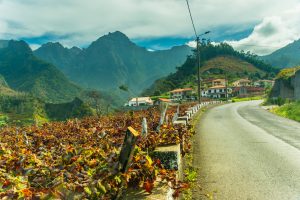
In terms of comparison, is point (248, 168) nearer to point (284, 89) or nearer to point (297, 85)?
point (297, 85)

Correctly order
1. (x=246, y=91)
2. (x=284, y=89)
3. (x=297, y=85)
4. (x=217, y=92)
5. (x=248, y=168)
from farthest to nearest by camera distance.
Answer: (x=217, y=92) < (x=246, y=91) < (x=284, y=89) < (x=297, y=85) < (x=248, y=168)

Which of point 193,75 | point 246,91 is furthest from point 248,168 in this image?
point 193,75

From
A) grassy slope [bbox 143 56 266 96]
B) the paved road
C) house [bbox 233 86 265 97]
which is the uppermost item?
grassy slope [bbox 143 56 266 96]

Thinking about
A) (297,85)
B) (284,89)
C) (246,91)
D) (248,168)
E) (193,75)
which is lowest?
(248,168)

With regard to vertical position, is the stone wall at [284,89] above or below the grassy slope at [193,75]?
below

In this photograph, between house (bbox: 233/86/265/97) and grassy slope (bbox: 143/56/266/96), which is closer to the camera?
house (bbox: 233/86/265/97)

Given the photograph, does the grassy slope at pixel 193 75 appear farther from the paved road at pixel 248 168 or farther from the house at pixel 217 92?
the paved road at pixel 248 168

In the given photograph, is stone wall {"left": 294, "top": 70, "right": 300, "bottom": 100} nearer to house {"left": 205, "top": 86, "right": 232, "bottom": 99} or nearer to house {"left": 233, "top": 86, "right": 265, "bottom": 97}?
house {"left": 233, "top": 86, "right": 265, "bottom": 97}

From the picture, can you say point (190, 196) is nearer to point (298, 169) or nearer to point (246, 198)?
point (246, 198)

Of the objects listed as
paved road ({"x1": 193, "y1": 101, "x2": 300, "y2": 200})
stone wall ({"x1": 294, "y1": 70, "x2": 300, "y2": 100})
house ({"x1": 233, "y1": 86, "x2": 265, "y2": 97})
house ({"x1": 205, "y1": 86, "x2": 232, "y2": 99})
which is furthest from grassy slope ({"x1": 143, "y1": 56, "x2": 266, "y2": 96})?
paved road ({"x1": 193, "y1": 101, "x2": 300, "y2": 200})

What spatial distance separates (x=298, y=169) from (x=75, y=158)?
19.9 ft

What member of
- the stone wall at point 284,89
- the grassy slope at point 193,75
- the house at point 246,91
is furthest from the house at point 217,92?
the stone wall at point 284,89

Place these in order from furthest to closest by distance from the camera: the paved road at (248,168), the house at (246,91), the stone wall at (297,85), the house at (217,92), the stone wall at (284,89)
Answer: the house at (217,92), the house at (246,91), the stone wall at (284,89), the stone wall at (297,85), the paved road at (248,168)

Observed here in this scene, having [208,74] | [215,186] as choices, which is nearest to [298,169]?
[215,186]
